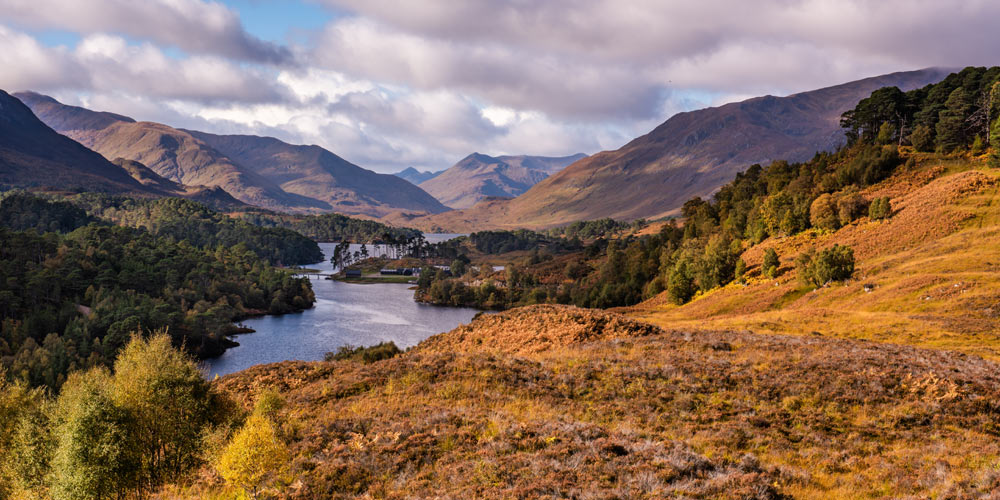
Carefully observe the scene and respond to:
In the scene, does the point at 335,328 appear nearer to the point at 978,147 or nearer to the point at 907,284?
the point at 907,284

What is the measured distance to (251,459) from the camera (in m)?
15.3

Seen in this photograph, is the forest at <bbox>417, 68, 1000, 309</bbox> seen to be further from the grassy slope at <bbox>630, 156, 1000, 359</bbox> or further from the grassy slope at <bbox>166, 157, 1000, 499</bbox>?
the grassy slope at <bbox>166, 157, 1000, 499</bbox>

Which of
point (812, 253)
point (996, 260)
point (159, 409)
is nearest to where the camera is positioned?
point (159, 409)

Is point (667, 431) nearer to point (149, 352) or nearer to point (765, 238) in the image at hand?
point (149, 352)

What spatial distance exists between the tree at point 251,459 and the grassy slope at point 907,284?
4137 centimetres

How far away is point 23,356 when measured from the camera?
8019 cm

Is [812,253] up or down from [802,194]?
down

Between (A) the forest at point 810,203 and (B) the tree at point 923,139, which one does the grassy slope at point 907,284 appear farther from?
(B) the tree at point 923,139

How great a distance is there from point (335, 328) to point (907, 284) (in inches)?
4576

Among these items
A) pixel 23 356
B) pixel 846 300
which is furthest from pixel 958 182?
pixel 23 356

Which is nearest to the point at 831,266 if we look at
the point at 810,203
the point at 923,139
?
the point at 810,203

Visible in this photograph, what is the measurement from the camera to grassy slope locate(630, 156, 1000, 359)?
43188 mm

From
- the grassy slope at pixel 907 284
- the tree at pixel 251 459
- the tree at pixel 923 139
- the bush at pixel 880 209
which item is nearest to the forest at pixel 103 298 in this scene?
the tree at pixel 251 459

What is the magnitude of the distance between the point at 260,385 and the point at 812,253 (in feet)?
237
